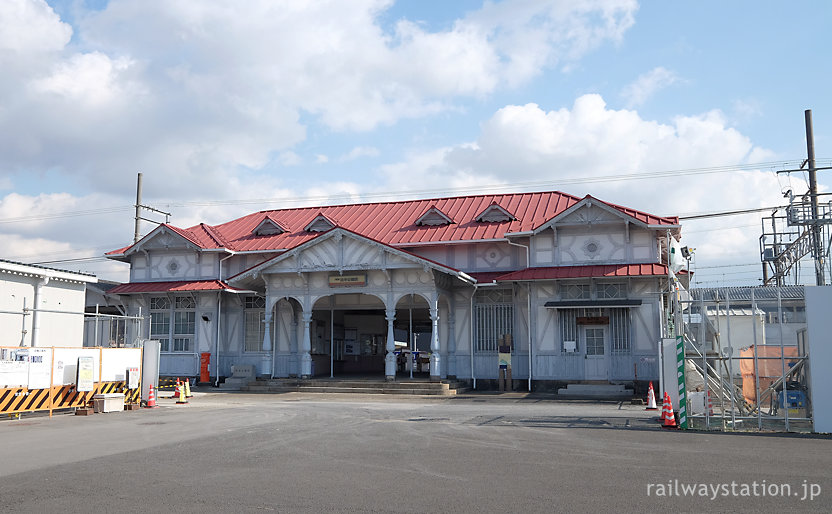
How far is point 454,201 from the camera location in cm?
3438

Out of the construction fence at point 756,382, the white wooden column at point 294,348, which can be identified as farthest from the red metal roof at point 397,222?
the construction fence at point 756,382

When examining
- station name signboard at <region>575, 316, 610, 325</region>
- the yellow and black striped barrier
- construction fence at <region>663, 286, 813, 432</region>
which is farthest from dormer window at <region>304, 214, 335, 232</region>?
construction fence at <region>663, 286, 813, 432</region>

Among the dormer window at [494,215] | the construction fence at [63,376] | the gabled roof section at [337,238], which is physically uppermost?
the dormer window at [494,215]

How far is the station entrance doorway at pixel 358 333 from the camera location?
31094 millimetres

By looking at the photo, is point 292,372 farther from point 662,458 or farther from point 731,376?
point 662,458

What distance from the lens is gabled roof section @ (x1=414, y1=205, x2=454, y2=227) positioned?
31656mm

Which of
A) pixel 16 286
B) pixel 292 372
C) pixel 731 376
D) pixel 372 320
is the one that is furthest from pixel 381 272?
pixel 731 376

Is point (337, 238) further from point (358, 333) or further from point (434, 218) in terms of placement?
point (358, 333)

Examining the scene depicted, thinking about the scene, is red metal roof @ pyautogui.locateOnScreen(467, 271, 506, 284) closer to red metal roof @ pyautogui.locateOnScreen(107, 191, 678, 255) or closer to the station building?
the station building

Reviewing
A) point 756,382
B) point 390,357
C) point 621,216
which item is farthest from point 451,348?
point 756,382

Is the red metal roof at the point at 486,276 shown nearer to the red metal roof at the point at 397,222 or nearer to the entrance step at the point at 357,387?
the red metal roof at the point at 397,222

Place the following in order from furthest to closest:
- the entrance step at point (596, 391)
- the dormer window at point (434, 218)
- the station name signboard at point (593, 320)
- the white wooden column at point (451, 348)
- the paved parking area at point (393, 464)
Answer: the dormer window at point (434, 218), the white wooden column at point (451, 348), the station name signboard at point (593, 320), the entrance step at point (596, 391), the paved parking area at point (393, 464)

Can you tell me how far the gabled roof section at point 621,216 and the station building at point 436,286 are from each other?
0.07 metres

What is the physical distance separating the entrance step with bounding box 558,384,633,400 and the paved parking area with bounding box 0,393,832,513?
7.75 meters
